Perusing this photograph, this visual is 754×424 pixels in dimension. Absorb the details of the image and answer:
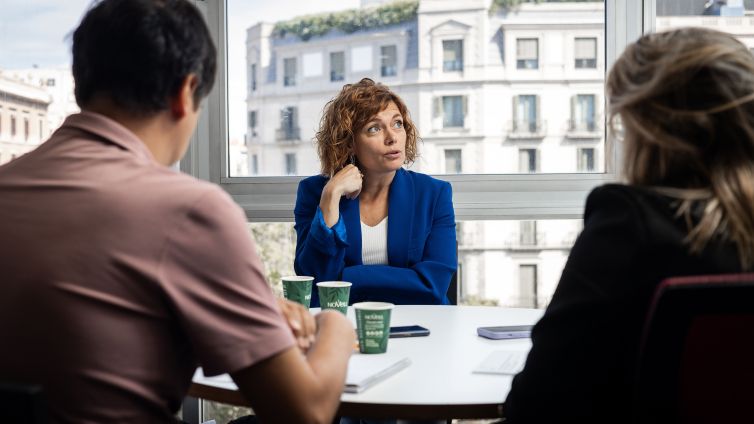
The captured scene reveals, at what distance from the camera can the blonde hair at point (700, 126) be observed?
1.07m

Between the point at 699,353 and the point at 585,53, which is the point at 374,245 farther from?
the point at 699,353

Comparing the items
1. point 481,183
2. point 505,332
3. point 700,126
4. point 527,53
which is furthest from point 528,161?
point 700,126

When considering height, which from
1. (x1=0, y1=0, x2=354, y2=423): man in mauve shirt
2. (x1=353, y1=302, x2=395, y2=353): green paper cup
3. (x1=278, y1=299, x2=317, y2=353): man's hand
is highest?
(x1=0, y1=0, x2=354, y2=423): man in mauve shirt

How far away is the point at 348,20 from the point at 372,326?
210 cm

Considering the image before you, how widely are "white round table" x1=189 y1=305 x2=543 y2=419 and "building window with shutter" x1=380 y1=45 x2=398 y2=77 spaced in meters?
1.70

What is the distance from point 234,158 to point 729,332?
9.14 ft

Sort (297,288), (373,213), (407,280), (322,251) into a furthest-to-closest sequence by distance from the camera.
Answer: (373,213) → (322,251) → (407,280) → (297,288)

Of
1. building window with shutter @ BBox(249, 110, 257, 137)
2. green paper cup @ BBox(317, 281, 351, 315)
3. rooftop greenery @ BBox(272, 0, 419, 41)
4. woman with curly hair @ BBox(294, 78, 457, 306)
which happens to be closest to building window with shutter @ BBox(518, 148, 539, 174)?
woman with curly hair @ BBox(294, 78, 457, 306)

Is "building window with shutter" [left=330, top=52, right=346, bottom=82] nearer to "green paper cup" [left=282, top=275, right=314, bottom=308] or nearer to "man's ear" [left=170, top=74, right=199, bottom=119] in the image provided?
"green paper cup" [left=282, top=275, right=314, bottom=308]

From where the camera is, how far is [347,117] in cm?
290

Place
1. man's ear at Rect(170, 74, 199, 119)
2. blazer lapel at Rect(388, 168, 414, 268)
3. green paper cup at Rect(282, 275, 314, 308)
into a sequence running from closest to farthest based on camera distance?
1. man's ear at Rect(170, 74, 199, 119)
2. green paper cup at Rect(282, 275, 314, 308)
3. blazer lapel at Rect(388, 168, 414, 268)

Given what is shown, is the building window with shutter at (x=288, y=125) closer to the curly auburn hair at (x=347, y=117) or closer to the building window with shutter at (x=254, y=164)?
the building window with shutter at (x=254, y=164)

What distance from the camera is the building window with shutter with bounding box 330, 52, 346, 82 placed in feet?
11.3

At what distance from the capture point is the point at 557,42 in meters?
3.40
